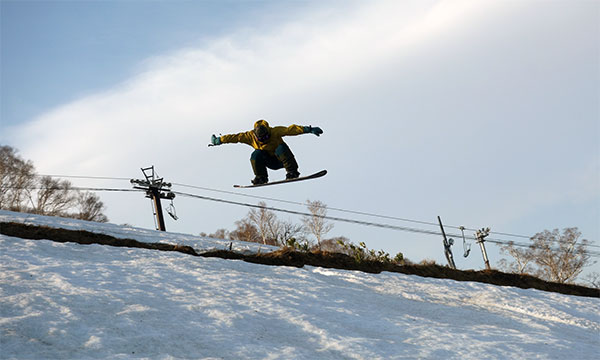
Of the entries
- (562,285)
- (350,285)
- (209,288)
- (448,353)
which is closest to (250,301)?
(209,288)

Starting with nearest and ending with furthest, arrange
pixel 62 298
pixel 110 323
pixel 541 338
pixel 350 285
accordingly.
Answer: pixel 110 323
pixel 62 298
pixel 541 338
pixel 350 285

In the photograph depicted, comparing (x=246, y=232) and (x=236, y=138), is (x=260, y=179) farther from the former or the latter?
(x=246, y=232)

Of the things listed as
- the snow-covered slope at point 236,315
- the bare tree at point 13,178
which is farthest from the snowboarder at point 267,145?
the bare tree at point 13,178

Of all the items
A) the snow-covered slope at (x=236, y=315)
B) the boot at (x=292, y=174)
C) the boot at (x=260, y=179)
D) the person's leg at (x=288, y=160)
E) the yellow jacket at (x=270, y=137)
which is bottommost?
the snow-covered slope at (x=236, y=315)

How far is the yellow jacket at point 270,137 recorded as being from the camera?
1072 centimetres

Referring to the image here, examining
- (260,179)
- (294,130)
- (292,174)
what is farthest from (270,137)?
(260,179)

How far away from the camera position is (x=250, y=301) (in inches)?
294

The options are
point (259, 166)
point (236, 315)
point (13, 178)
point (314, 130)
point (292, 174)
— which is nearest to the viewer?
point (236, 315)

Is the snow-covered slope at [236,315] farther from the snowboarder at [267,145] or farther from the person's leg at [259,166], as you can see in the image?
the snowboarder at [267,145]

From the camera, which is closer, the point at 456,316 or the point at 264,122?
the point at 456,316

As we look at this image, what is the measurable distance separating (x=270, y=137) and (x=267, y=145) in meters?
0.25

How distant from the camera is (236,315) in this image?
657cm

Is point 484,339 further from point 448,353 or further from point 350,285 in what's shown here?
point 350,285

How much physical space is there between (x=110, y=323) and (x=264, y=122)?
5.96m
